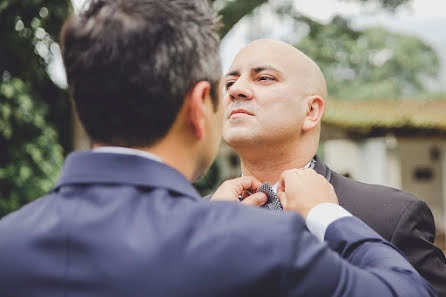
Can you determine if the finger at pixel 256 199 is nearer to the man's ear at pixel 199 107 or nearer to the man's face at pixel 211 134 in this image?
the man's face at pixel 211 134

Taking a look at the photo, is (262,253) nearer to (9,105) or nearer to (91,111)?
(91,111)

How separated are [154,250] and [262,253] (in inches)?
9.3

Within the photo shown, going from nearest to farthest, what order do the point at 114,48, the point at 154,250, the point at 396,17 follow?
the point at 154,250 → the point at 114,48 → the point at 396,17

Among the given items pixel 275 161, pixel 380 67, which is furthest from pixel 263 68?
pixel 380 67

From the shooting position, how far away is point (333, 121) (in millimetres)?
12836

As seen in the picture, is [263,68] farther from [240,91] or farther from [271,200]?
[271,200]

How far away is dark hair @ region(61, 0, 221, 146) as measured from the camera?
1199mm

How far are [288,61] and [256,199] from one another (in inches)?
27.5

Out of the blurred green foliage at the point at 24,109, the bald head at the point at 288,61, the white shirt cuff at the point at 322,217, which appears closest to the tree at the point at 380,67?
the blurred green foliage at the point at 24,109

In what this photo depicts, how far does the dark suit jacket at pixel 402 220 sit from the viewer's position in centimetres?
203

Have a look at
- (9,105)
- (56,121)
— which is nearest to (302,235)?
(9,105)

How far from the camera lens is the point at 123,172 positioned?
1.23 meters

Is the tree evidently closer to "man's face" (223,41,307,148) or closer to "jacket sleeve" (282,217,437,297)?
"man's face" (223,41,307,148)

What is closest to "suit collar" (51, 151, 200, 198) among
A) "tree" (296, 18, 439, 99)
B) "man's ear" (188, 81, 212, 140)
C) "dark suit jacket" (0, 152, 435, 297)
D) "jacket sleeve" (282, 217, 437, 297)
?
"dark suit jacket" (0, 152, 435, 297)
